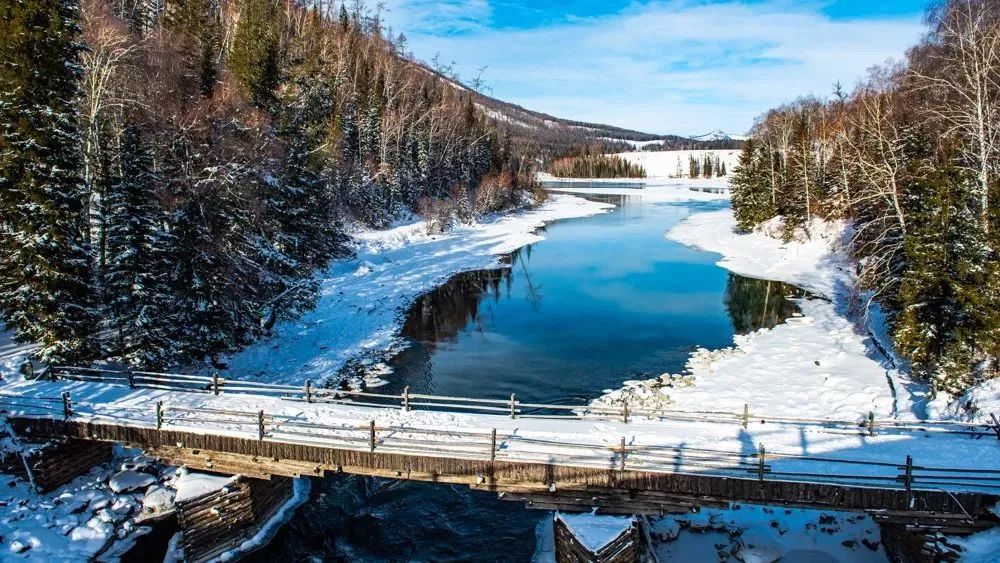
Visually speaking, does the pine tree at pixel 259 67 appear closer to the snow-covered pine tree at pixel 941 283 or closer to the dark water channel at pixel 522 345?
the dark water channel at pixel 522 345

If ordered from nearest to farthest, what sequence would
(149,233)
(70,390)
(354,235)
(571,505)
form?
1. (571,505)
2. (70,390)
3. (149,233)
4. (354,235)

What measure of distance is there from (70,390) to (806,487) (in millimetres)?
21561

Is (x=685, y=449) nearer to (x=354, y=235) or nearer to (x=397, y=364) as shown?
(x=397, y=364)

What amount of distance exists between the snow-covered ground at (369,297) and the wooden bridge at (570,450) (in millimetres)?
8727

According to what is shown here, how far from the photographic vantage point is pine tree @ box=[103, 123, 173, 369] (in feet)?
68.6

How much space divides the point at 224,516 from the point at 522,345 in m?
17.7

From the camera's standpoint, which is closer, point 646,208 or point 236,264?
point 236,264

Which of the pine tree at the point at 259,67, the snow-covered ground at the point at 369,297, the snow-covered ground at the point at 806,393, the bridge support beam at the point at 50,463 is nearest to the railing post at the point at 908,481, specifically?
the snow-covered ground at the point at 806,393

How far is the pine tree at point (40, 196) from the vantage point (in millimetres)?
19250

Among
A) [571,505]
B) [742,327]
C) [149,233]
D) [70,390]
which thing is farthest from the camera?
[742,327]

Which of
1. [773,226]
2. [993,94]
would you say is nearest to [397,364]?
[993,94]

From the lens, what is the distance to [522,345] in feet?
101

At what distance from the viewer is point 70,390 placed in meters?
18.5

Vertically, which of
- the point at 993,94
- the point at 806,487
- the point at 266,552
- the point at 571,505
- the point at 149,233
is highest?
the point at 993,94
